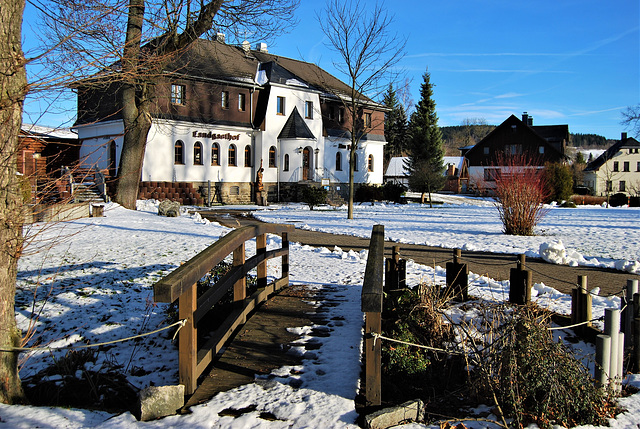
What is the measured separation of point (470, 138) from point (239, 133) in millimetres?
100528

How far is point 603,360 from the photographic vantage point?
4.42 metres

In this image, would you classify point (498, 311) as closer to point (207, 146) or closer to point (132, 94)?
point (132, 94)

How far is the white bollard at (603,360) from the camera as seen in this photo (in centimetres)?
438

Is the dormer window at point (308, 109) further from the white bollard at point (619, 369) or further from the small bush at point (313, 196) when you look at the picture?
the white bollard at point (619, 369)

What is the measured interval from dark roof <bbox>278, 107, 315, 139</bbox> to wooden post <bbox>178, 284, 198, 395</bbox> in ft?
103

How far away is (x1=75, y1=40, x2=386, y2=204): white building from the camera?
30453 mm

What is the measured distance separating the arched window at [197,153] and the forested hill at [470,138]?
278 feet

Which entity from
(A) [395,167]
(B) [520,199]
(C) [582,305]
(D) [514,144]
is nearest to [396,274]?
(C) [582,305]

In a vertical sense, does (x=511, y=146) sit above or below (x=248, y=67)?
below

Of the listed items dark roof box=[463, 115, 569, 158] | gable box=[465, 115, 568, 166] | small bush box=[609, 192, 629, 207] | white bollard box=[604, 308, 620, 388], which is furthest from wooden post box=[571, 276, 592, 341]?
dark roof box=[463, 115, 569, 158]

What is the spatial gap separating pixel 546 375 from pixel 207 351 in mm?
2886

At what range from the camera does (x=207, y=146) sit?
106 feet

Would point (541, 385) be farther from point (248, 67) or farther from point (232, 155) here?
point (248, 67)

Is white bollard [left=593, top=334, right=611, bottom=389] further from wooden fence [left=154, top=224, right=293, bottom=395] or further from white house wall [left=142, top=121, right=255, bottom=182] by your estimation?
white house wall [left=142, top=121, right=255, bottom=182]
